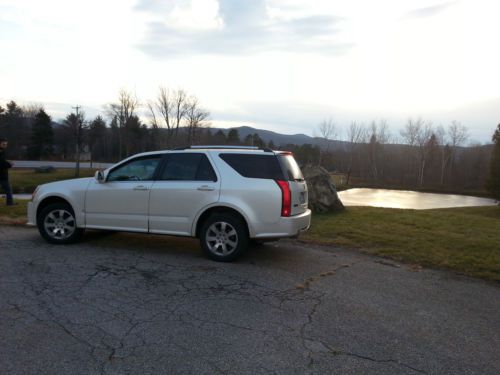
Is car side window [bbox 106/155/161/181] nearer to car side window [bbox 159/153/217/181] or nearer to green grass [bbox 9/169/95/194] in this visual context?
car side window [bbox 159/153/217/181]

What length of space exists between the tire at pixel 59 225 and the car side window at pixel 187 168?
6.01 feet

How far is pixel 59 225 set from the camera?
6805 millimetres

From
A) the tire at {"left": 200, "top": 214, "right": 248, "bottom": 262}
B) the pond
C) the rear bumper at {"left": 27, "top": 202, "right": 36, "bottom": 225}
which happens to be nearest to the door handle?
the tire at {"left": 200, "top": 214, "right": 248, "bottom": 262}

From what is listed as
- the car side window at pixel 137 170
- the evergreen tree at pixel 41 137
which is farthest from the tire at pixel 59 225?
the evergreen tree at pixel 41 137

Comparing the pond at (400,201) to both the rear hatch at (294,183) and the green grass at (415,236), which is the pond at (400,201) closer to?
the green grass at (415,236)

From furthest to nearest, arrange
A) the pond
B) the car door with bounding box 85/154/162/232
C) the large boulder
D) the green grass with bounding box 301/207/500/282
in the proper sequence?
the pond < the large boulder < the green grass with bounding box 301/207/500/282 < the car door with bounding box 85/154/162/232

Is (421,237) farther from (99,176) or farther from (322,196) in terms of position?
(99,176)

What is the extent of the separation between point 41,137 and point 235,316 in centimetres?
8150

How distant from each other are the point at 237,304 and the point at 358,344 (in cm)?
139

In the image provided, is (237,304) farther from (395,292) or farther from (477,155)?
(477,155)

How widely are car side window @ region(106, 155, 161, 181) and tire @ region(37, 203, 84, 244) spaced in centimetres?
99

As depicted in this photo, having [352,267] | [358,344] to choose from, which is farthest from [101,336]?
[352,267]

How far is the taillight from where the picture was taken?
5.71m

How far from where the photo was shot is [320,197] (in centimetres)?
1203
